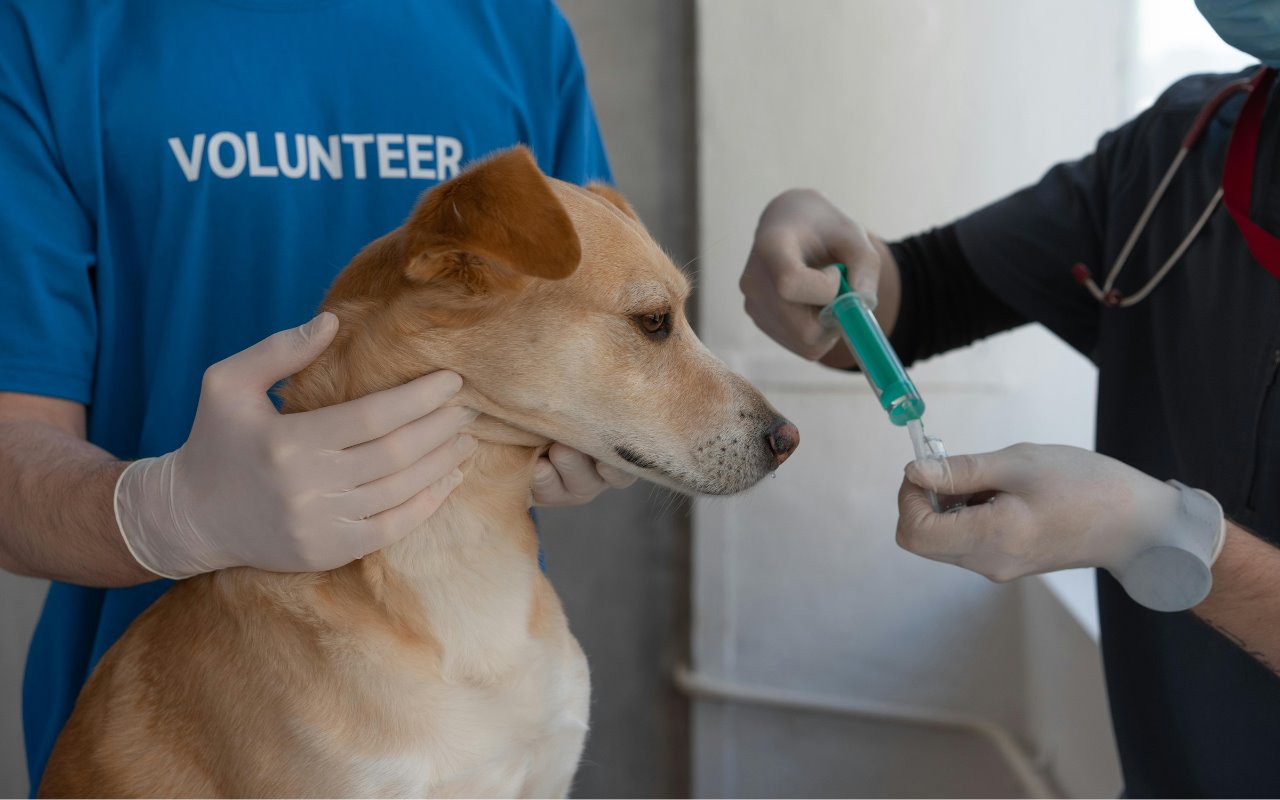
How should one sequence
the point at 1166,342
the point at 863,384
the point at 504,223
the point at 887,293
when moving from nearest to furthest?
the point at 504,223 < the point at 1166,342 < the point at 887,293 < the point at 863,384

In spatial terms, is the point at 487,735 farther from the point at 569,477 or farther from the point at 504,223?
the point at 504,223

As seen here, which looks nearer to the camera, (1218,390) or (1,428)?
(1,428)

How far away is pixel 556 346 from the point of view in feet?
Answer: 2.96

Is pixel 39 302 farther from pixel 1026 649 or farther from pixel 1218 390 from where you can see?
pixel 1026 649

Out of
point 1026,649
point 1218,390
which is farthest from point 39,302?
point 1026,649

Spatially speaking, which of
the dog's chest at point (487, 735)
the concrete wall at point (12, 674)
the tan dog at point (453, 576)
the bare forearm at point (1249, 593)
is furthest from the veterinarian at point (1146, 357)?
the concrete wall at point (12, 674)

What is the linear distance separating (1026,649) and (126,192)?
5.89 ft

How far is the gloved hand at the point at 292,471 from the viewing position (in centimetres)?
84

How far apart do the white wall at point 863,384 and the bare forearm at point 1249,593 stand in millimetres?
908

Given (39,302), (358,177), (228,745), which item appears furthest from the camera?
(358,177)

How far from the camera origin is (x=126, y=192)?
3.37 feet

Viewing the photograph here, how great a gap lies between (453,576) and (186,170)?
1.70 feet

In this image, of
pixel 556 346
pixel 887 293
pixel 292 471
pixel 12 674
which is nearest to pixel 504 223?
pixel 556 346

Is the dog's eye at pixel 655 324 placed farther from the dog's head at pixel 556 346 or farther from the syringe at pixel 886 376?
the syringe at pixel 886 376
